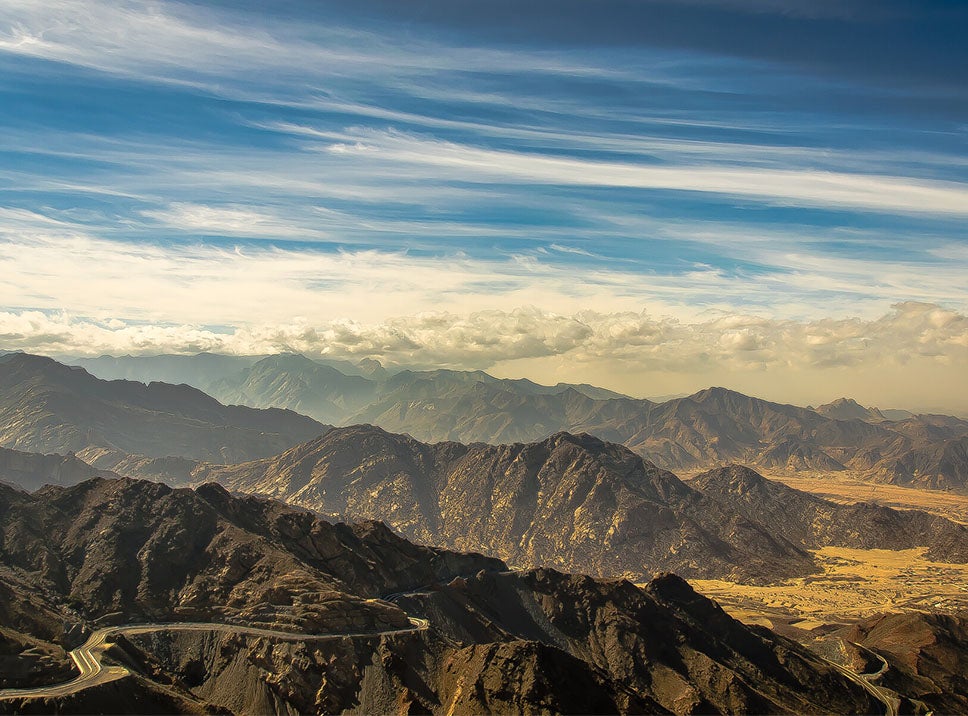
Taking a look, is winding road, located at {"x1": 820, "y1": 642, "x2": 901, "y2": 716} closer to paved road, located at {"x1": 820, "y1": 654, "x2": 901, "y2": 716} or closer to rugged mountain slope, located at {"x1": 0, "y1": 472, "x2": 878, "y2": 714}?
paved road, located at {"x1": 820, "y1": 654, "x2": 901, "y2": 716}

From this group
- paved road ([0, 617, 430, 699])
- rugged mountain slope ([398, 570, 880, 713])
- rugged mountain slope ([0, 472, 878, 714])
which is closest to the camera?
paved road ([0, 617, 430, 699])

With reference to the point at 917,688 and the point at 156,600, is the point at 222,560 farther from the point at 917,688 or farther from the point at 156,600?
the point at 917,688

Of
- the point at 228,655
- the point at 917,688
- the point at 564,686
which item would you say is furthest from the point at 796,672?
the point at 228,655

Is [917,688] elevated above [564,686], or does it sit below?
below

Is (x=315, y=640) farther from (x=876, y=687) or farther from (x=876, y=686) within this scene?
(x=876, y=686)

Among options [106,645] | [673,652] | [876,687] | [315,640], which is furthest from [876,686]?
[106,645]

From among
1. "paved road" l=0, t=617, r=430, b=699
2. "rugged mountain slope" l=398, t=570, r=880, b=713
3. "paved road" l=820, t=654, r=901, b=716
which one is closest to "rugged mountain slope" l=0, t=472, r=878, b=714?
"rugged mountain slope" l=398, t=570, r=880, b=713
